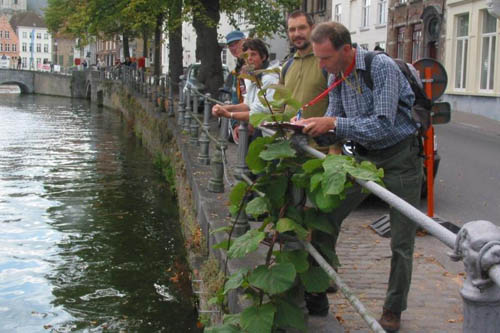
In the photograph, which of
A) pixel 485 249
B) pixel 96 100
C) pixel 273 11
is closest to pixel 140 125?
pixel 273 11

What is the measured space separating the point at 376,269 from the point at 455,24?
2270 centimetres

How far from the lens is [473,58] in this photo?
24.6 m

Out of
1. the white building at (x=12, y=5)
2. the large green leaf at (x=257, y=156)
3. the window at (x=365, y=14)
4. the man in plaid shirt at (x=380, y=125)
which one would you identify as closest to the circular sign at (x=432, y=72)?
the man in plaid shirt at (x=380, y=125)

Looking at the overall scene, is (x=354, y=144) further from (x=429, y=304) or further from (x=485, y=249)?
(x=485, y=249)

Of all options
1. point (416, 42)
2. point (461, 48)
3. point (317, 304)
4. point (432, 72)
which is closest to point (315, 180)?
point (317, 304)

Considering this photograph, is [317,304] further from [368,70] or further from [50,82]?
[50,82]

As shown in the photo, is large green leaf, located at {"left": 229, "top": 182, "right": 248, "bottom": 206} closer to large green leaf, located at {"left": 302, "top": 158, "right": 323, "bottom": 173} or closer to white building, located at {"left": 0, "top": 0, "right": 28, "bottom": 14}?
large green leaf, located at {"left": 302, "top": 158, "right": 323, "bottom": 173}

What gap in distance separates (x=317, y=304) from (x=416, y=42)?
2797 cm

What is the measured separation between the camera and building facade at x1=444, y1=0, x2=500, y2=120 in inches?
912

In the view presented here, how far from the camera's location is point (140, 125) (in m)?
23.6

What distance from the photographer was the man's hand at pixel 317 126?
11.1 feet

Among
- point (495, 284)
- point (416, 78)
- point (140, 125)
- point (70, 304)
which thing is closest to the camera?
point (495, 284)

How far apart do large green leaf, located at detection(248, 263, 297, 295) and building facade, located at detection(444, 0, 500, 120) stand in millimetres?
20635

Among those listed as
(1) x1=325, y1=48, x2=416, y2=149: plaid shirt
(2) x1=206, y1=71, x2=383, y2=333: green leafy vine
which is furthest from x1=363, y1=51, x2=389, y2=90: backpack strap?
(2) x1=206, y1=71, x2=383, y2=333: green leafy vine
